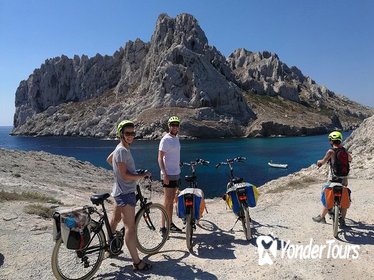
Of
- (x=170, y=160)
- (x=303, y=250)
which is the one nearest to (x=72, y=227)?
(x=170, y=160)

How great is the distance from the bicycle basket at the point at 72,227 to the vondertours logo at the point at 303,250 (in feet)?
12.0

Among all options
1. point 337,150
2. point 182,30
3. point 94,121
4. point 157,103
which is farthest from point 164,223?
point 182,30

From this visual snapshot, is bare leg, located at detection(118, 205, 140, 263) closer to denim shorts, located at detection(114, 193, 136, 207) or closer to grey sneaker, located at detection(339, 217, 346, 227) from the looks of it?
denim shorts, located at detection(114, 193, 136, 207)

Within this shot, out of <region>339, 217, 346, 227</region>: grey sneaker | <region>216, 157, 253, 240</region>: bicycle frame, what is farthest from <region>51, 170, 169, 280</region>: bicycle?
<region>339, 217, 346, 227</region>: grey sneaker

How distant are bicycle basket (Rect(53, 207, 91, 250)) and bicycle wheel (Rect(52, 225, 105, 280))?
273 millimetres

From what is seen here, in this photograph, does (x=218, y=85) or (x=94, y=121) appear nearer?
(x=218, y=85)

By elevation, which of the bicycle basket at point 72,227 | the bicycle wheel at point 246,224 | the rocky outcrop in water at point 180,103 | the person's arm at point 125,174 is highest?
the rocky outcrop in water at point 180,103

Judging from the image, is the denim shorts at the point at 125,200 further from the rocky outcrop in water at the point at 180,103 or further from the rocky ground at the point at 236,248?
the rocky outcrop in water at the point at 180,103

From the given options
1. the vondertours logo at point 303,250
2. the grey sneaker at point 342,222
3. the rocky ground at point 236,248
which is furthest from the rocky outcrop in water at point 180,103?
the vondertours logo at point 303,250

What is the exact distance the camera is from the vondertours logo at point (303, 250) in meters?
7.35

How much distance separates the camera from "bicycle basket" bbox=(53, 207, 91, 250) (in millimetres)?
5852

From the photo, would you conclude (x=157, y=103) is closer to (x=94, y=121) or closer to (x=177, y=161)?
(x=94, y=121)

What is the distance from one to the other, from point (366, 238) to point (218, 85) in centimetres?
14346

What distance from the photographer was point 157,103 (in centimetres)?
14525
